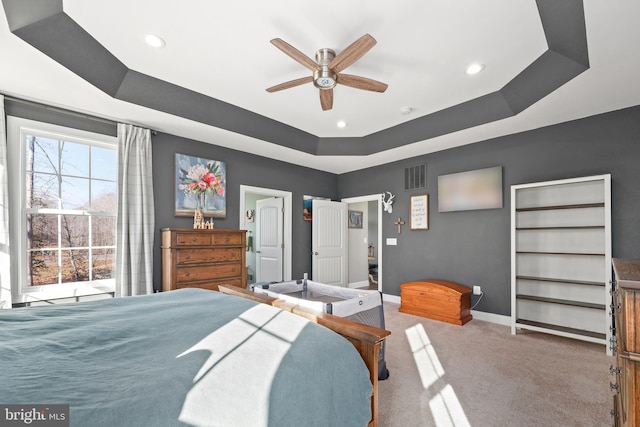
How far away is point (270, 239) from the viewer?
5.49m

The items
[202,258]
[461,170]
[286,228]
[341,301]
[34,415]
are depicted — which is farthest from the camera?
[286,228]

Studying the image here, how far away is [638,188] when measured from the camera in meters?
3.00

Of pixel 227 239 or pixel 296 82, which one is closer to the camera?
pixel 296 82

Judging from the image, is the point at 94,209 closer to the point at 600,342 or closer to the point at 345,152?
the point at 345,152

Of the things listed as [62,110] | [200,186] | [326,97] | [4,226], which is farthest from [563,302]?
[62,110]

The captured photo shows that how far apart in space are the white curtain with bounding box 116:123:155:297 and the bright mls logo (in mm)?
2867

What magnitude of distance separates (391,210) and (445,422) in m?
3.67

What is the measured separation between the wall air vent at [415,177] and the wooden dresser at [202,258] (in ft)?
9.50

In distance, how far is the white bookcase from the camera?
3.12 metres

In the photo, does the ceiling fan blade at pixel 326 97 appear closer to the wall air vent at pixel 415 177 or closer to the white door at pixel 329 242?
the wall air vent at pixel 415 177

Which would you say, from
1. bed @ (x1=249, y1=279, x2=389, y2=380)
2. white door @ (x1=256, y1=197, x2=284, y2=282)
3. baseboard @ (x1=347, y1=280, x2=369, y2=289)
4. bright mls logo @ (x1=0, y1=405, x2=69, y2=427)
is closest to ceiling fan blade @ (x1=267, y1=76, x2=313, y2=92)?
bed @ (x1=249, y1=279, x2=389, y2=380)

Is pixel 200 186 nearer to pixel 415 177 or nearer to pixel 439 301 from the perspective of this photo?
pixel 415 177

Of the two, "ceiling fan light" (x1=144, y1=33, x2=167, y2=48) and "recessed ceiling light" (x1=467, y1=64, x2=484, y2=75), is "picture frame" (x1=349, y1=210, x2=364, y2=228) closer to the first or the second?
"recessed ceiling light" (x1=467, y1=64, x2=484, y2=75)

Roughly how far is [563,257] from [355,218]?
12.9 feet
